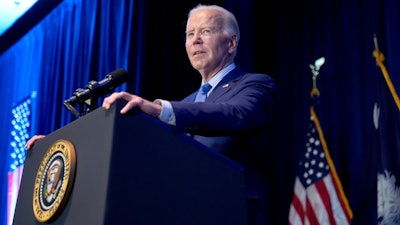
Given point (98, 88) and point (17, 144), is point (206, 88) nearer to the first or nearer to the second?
point (98, 88)

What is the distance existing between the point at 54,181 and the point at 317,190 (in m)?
2.69

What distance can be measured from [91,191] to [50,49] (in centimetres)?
503

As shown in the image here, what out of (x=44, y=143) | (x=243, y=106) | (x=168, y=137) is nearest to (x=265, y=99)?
(x=243, y=106)

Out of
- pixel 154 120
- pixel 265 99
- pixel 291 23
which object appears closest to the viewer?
pixel 154 120

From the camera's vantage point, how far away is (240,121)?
1.54 meters

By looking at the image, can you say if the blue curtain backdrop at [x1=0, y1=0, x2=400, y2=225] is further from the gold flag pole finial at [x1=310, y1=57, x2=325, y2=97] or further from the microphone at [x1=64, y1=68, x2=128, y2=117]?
the microphone at [x1=64, y1=68, x2=128, y2=117]

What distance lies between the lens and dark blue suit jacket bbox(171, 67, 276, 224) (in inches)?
56.9

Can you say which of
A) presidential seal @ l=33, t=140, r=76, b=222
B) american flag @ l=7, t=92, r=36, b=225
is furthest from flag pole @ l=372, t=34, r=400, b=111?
american flag @ l=7, t=92, r=36, b=225

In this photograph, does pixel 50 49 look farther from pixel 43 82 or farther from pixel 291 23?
pixel 291 23

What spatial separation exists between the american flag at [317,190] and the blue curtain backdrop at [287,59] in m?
0.05

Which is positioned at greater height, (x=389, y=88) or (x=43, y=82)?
(x=43, y=82)

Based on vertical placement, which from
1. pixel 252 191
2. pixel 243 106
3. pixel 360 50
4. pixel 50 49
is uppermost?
pixel 50 49

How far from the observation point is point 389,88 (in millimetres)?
3471

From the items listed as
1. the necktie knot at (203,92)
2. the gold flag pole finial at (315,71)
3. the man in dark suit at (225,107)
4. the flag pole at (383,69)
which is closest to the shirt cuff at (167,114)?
the man in dark suit at (225,107)
